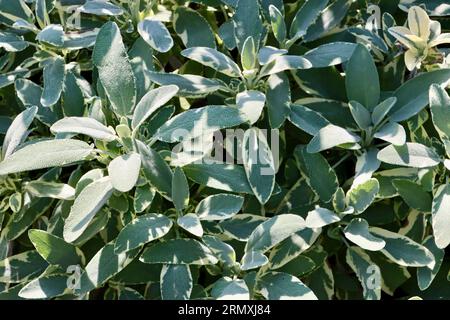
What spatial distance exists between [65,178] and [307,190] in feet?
1.57

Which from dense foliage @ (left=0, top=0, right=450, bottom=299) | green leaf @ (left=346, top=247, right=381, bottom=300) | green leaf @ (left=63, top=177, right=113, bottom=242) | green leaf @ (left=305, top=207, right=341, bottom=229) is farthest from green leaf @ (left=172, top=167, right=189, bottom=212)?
green leaf @ (left=346, top=247, right=381, bottom=300)

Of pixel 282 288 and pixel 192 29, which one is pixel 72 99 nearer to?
pixel 192 29

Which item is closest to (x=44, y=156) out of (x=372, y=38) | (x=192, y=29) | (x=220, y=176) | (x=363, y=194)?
(x=220, y=176)

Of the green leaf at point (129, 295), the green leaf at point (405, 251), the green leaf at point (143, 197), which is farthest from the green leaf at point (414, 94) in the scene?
the green leaf at point (129, 295)

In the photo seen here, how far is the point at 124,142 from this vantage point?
1043 mm

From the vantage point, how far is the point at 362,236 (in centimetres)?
104

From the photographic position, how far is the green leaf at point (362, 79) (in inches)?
43.8

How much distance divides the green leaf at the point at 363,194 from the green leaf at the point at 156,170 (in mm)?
304

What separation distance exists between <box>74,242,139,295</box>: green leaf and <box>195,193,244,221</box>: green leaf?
0.14 meters

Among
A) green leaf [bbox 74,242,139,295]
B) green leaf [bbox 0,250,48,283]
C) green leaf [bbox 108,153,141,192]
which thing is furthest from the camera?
green leaf [bbox 0,250,48,283]

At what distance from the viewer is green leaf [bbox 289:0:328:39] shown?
117 cm

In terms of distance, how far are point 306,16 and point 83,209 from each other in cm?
54

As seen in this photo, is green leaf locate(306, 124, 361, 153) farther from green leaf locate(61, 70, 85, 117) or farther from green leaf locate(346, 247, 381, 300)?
green leaf locate(61, 70, 85, 117)

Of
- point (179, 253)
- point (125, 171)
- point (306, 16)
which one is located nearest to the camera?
point (125, 171)
